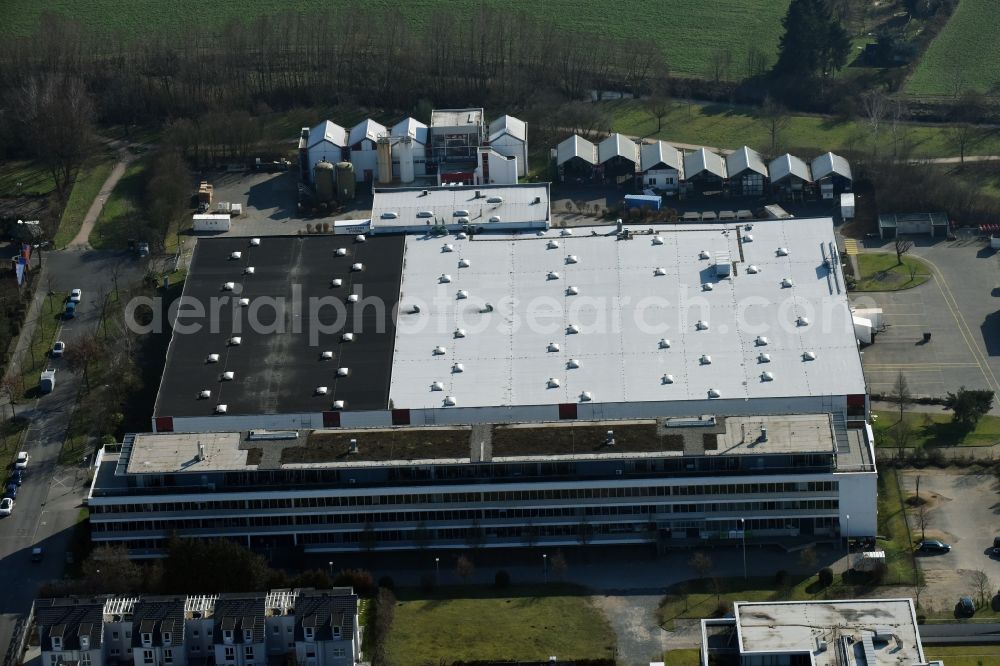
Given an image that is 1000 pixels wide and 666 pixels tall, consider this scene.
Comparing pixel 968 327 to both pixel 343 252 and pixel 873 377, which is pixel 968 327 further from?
pixel 343 252

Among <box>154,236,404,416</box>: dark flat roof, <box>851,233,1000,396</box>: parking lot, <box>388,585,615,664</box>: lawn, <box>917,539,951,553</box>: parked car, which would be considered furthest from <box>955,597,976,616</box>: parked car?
<box>154,236,404,416</box>: dark flat roof

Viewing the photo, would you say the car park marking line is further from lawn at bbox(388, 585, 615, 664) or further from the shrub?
the shrub

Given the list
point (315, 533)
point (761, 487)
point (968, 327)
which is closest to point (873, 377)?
point (968, 327)

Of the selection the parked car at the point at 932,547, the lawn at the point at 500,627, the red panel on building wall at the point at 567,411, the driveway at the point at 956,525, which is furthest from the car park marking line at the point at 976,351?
the lawn at the point at 500,627

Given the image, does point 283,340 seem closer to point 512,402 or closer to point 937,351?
point 512,402

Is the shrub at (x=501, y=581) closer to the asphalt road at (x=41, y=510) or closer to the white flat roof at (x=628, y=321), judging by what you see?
the white flat roof at (x=628, y=321)

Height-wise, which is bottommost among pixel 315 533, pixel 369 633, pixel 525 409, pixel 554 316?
pixel 369 633
